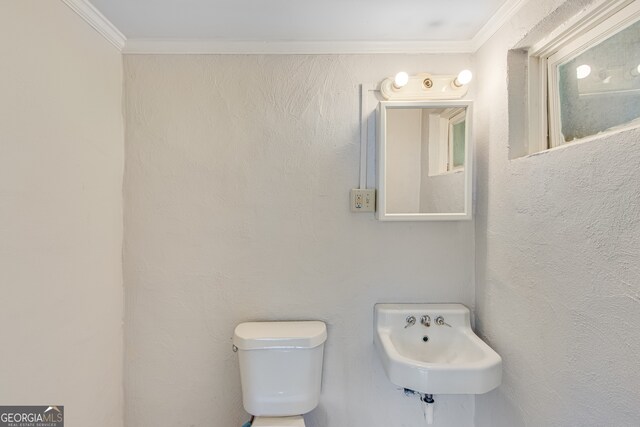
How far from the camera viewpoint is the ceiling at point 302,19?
3.86 ft

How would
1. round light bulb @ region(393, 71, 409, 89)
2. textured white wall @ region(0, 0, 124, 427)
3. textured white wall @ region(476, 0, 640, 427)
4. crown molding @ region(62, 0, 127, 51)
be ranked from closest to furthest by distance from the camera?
textured white wall @ region(476, 0, 640, 427) → textured white wall @ region(0, 0, 124, 427) → crown molding @ region(62, 0, 127, 51) → round light bulb @ region(393, 71, 409, 89)

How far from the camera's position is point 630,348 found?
0.74 m

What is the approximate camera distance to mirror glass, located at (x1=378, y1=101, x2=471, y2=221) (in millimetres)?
1395

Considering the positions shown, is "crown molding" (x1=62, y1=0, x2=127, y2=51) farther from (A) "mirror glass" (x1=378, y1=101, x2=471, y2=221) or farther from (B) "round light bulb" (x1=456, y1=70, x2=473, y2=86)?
(B) "round light bulb" (x1=456, y1=70, x2=473, y2=86)

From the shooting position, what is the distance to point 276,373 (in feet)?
4.36

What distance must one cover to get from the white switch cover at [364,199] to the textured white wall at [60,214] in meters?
1.07

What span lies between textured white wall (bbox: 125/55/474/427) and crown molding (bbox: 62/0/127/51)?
97mm

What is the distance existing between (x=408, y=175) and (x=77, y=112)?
51.7 inches

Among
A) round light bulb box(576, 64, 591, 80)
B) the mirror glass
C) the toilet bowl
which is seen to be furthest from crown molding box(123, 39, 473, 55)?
the toilet bowl

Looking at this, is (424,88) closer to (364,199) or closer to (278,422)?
(364,199)

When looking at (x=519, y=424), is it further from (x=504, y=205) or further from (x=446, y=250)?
(x=504, y=205)

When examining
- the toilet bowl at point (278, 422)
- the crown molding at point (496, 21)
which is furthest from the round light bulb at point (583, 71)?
the toilet bowl at point (278, 422)

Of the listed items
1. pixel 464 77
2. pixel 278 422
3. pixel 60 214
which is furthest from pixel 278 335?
pixel 464 77

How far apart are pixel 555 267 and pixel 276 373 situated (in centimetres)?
109
